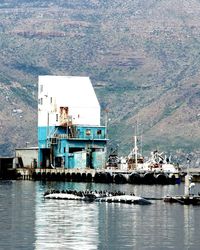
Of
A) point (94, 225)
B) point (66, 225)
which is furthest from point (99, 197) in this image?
point (66, 225)

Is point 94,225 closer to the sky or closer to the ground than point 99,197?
closer to the ground

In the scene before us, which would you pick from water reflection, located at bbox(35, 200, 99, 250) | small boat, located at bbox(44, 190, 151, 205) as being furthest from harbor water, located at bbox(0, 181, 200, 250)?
small boat, located at bbox(44, 190, 151, 205)

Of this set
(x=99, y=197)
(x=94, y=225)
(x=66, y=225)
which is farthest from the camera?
(x=99, y=197)

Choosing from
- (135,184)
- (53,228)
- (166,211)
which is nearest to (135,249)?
(53,228)

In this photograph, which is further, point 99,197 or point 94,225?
point 99,197

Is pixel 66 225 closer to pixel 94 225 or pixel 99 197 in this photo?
pixel 94 225

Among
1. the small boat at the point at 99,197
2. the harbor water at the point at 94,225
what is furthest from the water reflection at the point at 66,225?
the small boat at the point at 99,197

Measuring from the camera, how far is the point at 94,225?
116 metres

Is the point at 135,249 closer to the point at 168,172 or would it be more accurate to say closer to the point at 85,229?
the point at 85,229

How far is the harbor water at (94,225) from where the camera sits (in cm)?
10481

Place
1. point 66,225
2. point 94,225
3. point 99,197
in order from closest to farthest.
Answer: point 66,225 < point 94,225 < point 99,197

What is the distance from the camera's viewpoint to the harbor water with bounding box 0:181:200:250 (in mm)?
104812

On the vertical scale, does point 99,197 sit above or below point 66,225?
above

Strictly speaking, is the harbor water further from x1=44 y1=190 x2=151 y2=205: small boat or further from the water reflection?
x1=44 y1=190 x2=151 y2=205: small boat
